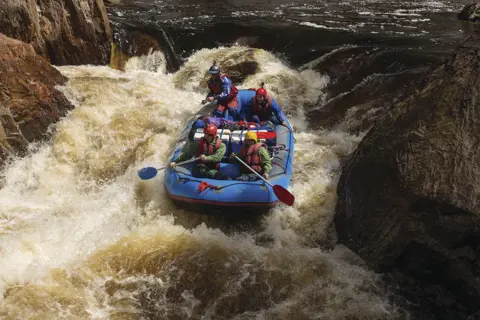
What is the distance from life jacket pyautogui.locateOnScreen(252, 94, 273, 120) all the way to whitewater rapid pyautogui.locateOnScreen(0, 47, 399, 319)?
0.88 meters

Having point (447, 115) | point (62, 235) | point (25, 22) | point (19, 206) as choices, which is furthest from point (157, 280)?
point (25, 22)

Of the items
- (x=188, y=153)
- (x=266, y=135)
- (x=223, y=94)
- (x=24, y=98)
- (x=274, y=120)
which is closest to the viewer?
(x=188, y=153)

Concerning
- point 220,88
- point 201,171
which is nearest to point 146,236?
point 201,171

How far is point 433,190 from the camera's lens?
13.5 ft

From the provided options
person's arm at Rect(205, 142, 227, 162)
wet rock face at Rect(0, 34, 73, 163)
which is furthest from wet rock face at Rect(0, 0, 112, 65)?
person's arm at Rect(205, 142, 227, 162)

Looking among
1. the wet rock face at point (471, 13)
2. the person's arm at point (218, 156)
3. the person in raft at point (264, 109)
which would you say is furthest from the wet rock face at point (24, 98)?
the wet rock face at point (471, 13)

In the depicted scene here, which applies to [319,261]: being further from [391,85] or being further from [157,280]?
[391,85]

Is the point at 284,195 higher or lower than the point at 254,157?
lower

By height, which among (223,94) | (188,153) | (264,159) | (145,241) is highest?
(223,94)

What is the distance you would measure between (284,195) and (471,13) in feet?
38.6

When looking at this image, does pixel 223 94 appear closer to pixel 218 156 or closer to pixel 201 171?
pixel 218 156

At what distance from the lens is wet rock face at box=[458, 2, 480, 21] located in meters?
13.2

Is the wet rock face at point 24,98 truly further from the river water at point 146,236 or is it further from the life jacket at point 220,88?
the life jacket at point 220,88

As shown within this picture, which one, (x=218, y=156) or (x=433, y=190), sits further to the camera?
(x=218, y=156)
